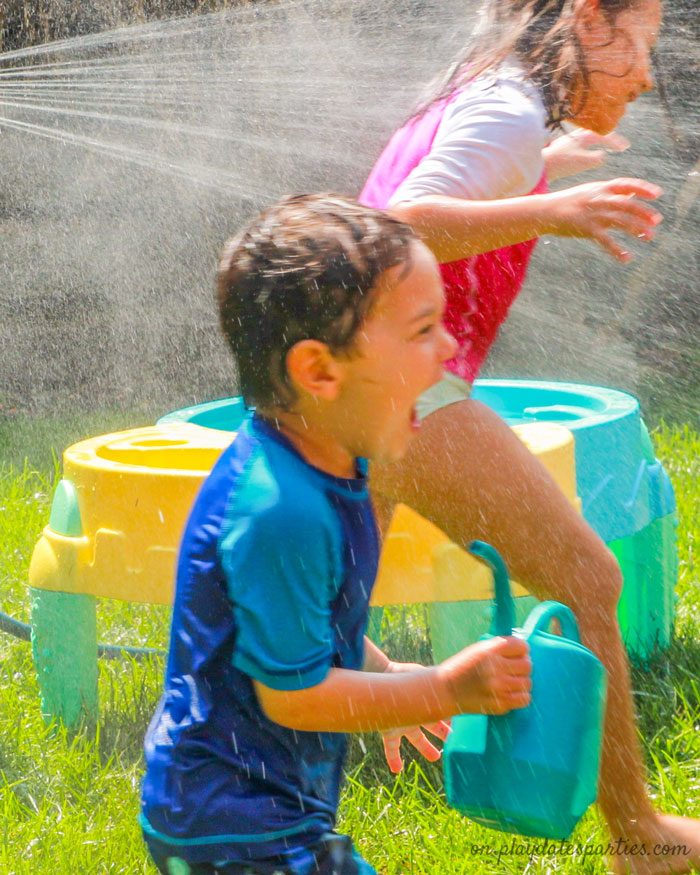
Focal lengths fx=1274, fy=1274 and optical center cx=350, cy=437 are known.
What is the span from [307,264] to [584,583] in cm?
80

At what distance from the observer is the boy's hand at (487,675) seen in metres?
1.35

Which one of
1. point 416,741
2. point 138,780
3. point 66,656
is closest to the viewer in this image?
point 416,741

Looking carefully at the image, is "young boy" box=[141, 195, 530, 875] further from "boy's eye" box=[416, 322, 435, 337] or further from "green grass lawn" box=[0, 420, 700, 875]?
"green grass lawn" box=[0, 420, 700, 875]

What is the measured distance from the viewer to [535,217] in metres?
1.85

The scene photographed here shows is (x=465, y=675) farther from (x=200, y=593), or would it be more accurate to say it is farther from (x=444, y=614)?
(x=444, y=614)

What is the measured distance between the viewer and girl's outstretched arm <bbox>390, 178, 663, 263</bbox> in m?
1.84

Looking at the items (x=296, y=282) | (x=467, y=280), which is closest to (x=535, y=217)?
(x=467, y=280)

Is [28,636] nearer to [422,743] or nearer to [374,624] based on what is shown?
[374,624]

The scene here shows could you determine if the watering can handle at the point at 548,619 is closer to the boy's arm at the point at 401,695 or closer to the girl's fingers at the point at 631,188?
the boy's arm at the point at 401,695

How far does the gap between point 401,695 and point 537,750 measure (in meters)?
0.22

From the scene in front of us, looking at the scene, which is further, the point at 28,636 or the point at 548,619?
the point at 28,636

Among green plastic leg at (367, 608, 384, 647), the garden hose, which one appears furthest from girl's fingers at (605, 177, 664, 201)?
the garden hose

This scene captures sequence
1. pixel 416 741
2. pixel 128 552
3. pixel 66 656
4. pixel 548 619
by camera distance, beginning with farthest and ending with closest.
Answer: pixel 66 656
pixel 128 552
pixel 416 741
pixel 548 619

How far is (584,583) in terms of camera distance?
195 centimetres
